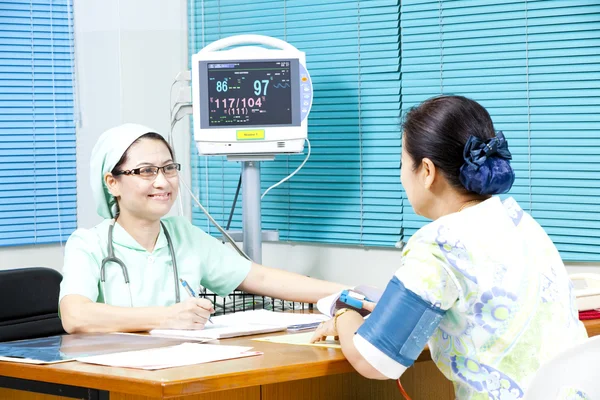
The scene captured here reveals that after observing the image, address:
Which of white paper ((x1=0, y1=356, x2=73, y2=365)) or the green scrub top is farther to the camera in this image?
the green scrub top

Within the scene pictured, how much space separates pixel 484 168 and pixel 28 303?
1.48 meters

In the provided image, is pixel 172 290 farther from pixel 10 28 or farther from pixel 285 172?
pixel 10 28

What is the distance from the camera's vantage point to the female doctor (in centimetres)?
238

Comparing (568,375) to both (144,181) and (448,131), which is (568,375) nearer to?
(448,131)

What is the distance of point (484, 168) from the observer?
5.35ft

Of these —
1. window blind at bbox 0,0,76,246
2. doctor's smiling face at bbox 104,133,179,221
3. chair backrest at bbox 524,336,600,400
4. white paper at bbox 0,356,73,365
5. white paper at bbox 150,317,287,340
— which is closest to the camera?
chair backrest at bbox 524,336,600,400

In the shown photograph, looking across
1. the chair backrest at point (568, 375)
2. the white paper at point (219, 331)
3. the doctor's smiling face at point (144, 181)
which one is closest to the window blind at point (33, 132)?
the doctor's smiling face at point (144, 181)

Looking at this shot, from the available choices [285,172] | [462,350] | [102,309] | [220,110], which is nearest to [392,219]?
[285,172]

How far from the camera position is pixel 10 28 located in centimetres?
361

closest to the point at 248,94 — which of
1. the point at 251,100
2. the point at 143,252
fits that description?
the point at 251,100

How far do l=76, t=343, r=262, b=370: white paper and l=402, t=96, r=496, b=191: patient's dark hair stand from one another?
20.8 inches

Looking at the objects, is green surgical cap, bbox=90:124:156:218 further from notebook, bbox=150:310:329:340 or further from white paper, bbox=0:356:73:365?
white paper, bbox=0:356:73:365

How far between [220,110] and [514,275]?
184 cm

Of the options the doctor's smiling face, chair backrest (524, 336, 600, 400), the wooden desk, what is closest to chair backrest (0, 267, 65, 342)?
the doctor's smiling face
